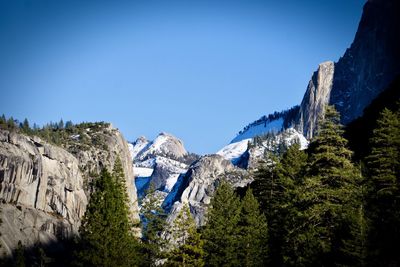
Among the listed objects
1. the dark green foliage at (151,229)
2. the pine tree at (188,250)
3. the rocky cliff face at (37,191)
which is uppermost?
the rocky cliff face at (37,191)

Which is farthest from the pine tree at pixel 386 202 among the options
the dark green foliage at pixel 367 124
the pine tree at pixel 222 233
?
the dark green foliage at pixel 367 124

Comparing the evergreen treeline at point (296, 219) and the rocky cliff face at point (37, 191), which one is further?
the rocky cliff face at point (37, 191)

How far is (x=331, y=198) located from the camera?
119 feet

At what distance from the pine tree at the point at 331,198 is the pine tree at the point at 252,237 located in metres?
14.6

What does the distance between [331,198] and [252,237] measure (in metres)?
18.9

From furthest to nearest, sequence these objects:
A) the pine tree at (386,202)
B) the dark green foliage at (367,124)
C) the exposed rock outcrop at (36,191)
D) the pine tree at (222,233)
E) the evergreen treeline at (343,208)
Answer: the exposed rock outcrop at (36,191) → the dark green foliage at (367,124) → the pine tree at (222,233) → the pine tree at (386,202) → the evergreen treeline at (343,208)

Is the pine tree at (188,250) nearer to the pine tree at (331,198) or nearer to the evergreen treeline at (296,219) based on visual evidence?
the evergreen treeline at (296,219)

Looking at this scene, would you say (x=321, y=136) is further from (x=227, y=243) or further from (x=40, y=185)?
(x=40, y=185)

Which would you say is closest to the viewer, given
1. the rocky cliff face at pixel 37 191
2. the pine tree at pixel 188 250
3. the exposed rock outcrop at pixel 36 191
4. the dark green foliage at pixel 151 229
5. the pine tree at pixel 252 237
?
the pine tree at pixel 188 250

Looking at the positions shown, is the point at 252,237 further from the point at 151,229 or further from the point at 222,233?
the point at 151,229

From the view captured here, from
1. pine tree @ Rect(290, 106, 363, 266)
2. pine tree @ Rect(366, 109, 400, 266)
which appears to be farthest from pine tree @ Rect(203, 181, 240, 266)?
pine tree @ Rect(366, 109, 400, 266)

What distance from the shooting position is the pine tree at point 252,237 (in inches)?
2090

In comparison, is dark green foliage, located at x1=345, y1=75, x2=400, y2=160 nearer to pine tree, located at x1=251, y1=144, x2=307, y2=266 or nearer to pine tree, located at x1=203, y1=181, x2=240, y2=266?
pine tree, located at x1=251, y1=144, x2=307, y2=266

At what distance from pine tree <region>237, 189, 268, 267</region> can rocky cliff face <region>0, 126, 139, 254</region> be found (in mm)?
58629
